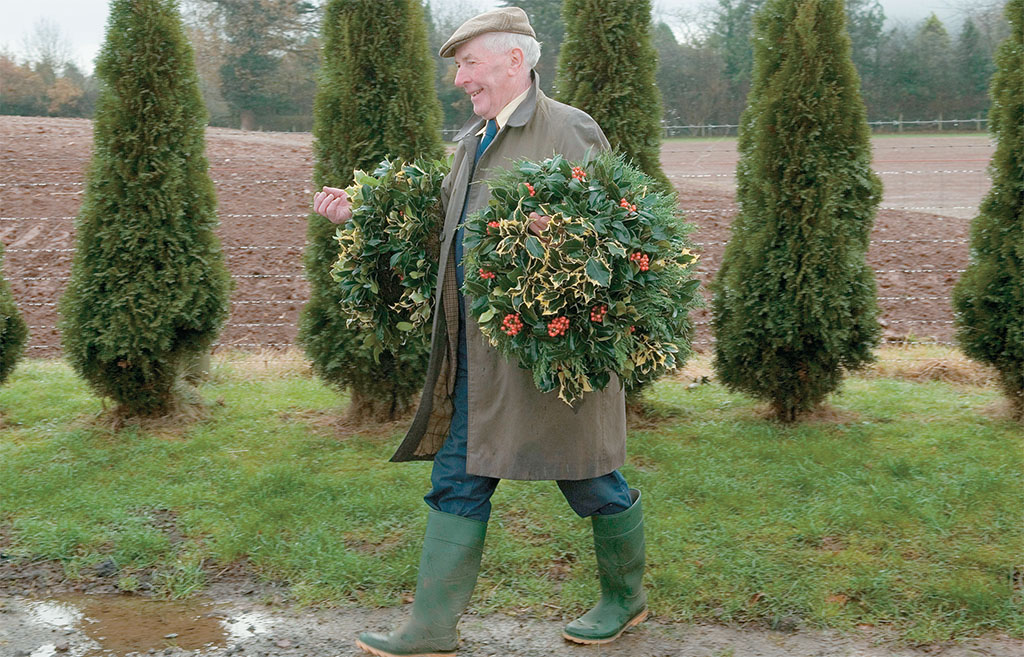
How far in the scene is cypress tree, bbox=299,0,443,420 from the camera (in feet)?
19.3

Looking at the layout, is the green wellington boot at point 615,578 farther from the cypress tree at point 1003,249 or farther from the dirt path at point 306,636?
the cypress tree at point 1003,249

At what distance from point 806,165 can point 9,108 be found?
18767 millimetres

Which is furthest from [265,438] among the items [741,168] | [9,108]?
[9,108]

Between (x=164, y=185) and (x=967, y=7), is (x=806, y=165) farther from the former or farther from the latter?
(x=967, y=7)

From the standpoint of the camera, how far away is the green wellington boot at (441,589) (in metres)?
3.29

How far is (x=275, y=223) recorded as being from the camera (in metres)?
13.3

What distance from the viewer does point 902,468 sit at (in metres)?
4.89

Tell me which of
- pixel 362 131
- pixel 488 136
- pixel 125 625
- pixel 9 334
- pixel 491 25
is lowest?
pixel 125 625

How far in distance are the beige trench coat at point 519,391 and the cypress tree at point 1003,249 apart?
130 inches

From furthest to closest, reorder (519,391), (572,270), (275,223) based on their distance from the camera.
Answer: (275,223) < (519,391) < (572,270)

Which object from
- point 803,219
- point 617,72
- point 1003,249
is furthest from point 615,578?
point 1003,249

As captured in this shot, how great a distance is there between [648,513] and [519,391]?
151cm

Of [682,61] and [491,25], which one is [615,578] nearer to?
[491,25]

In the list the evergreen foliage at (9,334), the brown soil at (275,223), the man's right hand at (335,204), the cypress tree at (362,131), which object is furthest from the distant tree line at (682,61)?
the man's right hand at (335,204)
